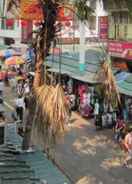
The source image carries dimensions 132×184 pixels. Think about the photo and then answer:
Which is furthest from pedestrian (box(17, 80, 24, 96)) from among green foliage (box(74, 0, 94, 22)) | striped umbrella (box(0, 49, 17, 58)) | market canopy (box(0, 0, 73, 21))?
green foliage (box(74, 0, 94, 22))

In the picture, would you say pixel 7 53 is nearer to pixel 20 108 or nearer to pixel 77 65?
pixel 77 65

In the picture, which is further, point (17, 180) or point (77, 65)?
point (77, 65)

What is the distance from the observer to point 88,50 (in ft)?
100

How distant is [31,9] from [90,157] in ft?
23.8

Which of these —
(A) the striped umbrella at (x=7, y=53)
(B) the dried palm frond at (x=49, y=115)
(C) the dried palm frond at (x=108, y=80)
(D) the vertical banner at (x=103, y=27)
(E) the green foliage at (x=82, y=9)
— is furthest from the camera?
(A) the striped umbrella at (x=7, y=53)

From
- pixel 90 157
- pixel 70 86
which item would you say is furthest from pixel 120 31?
pixel 90 157

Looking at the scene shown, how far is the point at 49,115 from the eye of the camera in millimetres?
12023

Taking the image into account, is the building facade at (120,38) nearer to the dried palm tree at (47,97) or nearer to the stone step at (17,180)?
the dried palm tree at (47,97)

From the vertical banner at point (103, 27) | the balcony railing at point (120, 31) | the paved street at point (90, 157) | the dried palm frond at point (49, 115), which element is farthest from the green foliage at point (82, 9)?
the vertical banner at point (103, 27)

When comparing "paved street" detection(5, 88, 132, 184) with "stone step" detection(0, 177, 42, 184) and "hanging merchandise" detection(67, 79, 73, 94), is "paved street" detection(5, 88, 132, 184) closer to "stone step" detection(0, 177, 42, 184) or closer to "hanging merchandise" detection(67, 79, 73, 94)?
"hanging merchandise" detection(67, 79, 73, 94)

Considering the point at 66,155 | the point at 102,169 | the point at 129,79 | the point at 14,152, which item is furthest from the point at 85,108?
the point at 14,152

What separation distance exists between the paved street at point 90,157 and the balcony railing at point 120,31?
4719mm

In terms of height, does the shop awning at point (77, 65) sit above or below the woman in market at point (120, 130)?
above

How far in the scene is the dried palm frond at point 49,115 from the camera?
11945mm
